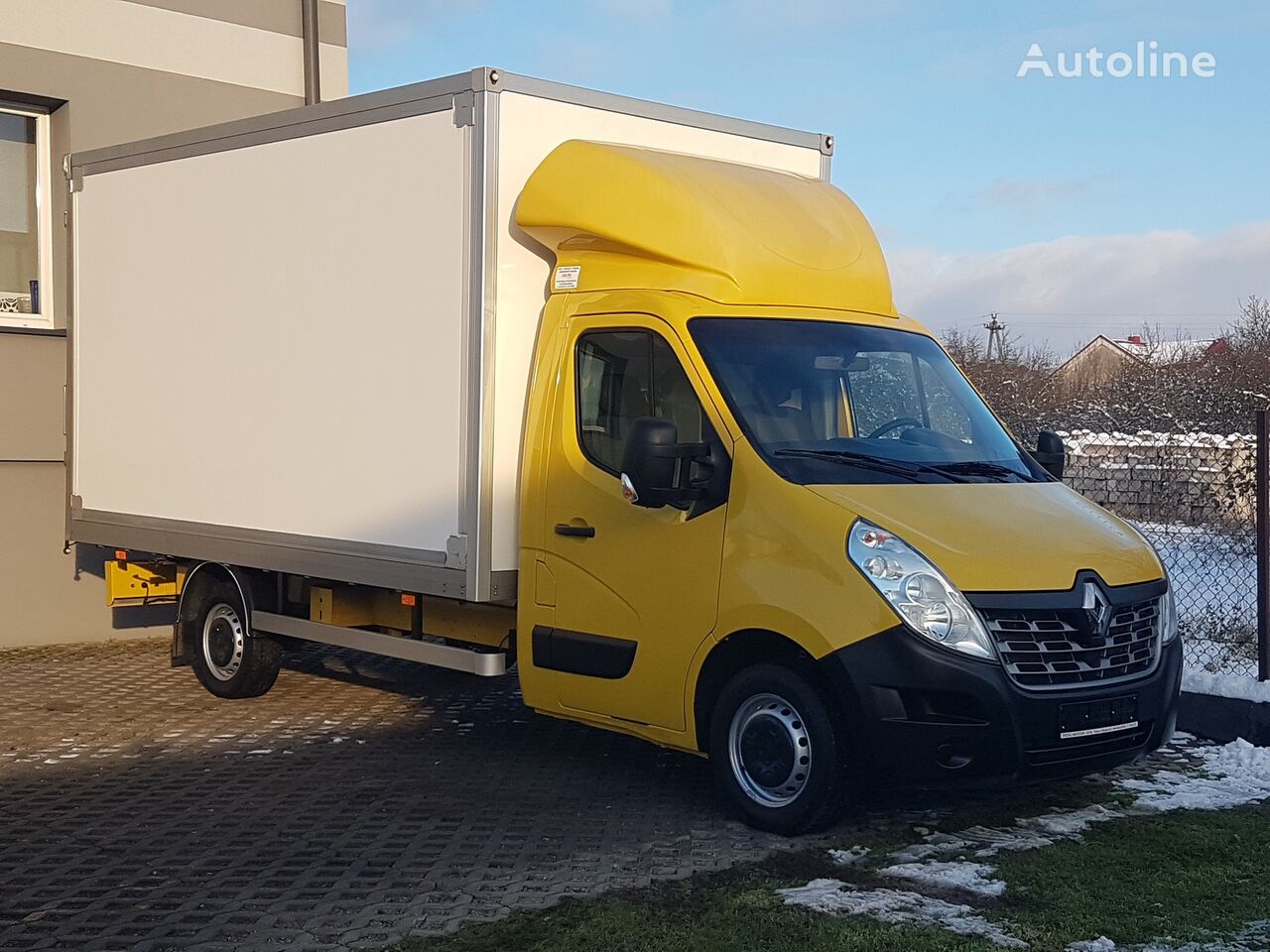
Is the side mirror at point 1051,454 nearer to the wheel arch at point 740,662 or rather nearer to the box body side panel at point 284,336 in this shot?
the wheel arch at point 740,662

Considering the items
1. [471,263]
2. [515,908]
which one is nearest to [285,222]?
[471,263]

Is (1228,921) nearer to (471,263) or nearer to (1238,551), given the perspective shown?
(471,263)

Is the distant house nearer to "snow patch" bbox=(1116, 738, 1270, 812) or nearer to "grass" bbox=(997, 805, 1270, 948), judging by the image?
"snow patch" bbox=(1116, 738, 1270, 812)

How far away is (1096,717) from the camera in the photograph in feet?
19.7

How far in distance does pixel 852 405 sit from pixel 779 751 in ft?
5.50

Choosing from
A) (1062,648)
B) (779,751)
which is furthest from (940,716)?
(779,751)

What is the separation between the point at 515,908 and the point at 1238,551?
306 inches

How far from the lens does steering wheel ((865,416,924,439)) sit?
6801 millimetres

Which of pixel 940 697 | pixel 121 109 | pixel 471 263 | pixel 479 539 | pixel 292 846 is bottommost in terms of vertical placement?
pixel 292 846

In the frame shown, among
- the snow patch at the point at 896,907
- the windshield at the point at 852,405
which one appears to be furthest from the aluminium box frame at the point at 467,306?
the snow patch at the point at 896,907

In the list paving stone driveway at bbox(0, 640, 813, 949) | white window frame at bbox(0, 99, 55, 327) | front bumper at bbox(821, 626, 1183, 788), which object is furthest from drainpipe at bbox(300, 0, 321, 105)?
front bumper at bbox(821, 626, 1183, 788)

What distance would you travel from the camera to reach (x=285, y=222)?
823 cm

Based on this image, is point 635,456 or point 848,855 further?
point 635,456

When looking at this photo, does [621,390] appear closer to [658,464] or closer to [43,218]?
[658,464]
